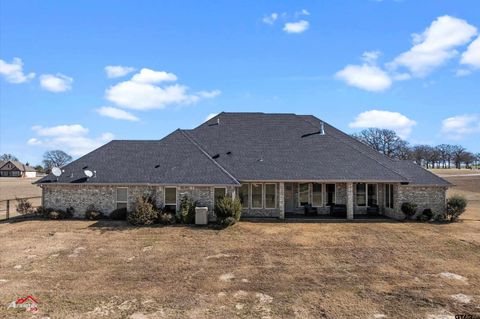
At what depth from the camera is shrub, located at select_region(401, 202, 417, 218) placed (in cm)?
2259

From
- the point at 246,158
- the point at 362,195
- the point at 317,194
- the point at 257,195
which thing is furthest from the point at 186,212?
the point at 362,195

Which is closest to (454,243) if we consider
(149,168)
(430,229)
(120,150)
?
(430,229)

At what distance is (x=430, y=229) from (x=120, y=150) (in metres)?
20.4

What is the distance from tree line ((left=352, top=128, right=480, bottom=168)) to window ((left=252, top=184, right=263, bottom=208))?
177 ft

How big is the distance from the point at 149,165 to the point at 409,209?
53.9 feet

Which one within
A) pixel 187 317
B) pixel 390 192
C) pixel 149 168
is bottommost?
pixel 187 317

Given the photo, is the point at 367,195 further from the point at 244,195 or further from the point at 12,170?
the point at 12,170

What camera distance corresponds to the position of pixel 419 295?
11.0m

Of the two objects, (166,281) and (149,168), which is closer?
(166,281)

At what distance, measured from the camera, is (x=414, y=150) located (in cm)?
11144

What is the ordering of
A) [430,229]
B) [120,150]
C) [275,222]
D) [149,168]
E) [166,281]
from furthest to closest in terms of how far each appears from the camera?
[120,150], [149,168], [275,222], [430,229], [166,281]

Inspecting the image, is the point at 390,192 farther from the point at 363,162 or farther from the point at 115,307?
the point at 115,307

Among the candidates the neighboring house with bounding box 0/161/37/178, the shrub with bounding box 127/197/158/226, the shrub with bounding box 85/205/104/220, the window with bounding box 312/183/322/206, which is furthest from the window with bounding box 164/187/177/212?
the neighboring house with bounding box 0/161/37/178

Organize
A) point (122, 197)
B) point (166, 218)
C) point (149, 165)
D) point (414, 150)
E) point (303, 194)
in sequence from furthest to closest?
1. point (414, 150)
2. point (303, 194)
3. point (149, 165)
4. point (122, 197)
5. point (166, 218)
